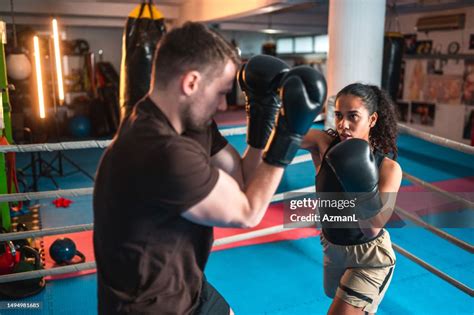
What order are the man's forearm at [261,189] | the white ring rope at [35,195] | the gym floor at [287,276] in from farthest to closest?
the gym floor at [287,276] < the white ring rope at [35,195] < the man's forearm at [261,189]

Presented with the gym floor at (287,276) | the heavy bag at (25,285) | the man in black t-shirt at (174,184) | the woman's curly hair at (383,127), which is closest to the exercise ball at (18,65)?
the gym floor at (287,276)

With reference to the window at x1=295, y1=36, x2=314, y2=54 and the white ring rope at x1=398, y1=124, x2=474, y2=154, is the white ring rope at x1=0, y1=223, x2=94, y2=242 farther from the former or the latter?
the window at x1=295, y1=36, x2=314, y2=54

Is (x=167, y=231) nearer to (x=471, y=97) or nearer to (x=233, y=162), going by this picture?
(x=233, y=162)

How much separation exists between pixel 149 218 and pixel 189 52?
0.42 metres

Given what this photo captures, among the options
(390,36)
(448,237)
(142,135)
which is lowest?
(448,237)

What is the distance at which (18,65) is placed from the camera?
6.57 meters

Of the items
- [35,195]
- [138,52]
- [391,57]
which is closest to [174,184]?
[35,195]

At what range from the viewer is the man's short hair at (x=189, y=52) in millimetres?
1096

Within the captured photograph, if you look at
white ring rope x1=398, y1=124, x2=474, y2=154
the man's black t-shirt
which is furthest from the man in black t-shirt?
white ring rope x1=398, y1=124, x2=474, y2=154

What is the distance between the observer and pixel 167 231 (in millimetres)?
1144

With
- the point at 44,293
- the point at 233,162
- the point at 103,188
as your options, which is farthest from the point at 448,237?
the point at 44,293

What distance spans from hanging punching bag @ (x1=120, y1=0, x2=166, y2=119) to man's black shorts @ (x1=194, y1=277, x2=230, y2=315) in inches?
70.7

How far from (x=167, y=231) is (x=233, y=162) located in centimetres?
41

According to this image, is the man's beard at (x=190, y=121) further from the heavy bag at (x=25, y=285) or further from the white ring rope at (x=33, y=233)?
the heavy bag at (x=25, y=285)
